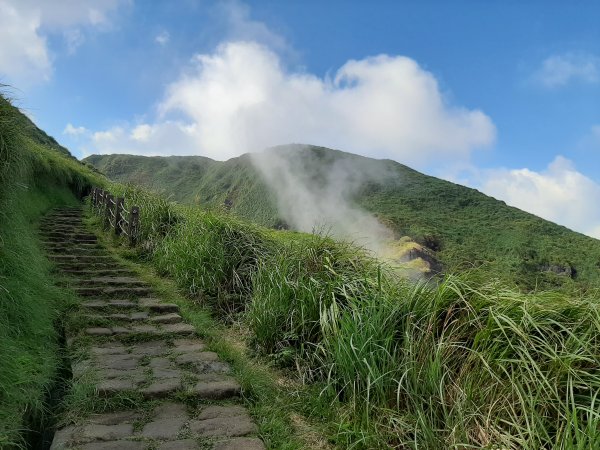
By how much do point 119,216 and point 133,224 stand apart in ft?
4.14

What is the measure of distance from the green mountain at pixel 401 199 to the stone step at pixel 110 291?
20.1 m

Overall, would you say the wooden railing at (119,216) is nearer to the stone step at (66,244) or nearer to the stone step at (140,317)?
the stone step at (66,244)

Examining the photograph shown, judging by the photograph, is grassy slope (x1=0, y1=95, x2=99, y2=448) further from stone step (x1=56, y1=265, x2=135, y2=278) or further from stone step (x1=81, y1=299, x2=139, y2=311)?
stone step (x1=56, y1=265, x2=135, y2=278)

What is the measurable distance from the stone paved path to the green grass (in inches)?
14.7

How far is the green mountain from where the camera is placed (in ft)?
128

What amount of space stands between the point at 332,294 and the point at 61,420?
224 cm

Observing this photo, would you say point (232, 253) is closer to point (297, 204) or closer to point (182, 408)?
point (182, 408)

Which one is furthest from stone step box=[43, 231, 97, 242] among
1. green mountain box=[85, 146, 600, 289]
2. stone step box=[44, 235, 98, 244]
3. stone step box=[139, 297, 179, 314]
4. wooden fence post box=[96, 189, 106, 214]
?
green mountain box=[85, 146, 600, 289]

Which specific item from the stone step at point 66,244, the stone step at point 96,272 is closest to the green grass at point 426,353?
the stone step at point 96,272

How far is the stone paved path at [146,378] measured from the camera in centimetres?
255

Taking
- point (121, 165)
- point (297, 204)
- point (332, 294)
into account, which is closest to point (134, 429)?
point (332, 294)

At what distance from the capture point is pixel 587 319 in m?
2.50

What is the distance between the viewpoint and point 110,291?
211 inches

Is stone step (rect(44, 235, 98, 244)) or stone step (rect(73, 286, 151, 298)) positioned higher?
stone step (rect(44, 235, 98, 244))
